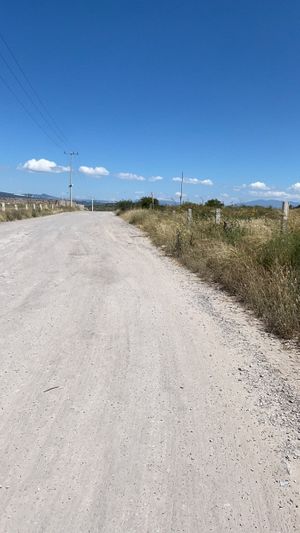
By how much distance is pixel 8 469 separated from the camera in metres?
2.54

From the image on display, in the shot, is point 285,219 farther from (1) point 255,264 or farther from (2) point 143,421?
(2) point 143,421

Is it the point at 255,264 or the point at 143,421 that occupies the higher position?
the point at 255,264

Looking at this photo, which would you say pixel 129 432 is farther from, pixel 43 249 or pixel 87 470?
pixel 43 249

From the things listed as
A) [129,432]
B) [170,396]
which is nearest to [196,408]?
[170,396]

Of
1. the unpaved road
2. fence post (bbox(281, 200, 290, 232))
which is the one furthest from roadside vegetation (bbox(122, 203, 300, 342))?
the unpaved road

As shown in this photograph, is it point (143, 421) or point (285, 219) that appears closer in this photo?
point (143, 421)

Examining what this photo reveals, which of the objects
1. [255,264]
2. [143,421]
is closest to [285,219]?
[255,264]

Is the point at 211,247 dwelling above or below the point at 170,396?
above

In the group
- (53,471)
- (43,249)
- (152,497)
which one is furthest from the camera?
(43,249)

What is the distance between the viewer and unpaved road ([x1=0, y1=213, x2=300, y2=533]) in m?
2.26

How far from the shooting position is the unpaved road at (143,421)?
2264 mm

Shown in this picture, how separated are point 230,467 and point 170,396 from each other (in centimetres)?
97

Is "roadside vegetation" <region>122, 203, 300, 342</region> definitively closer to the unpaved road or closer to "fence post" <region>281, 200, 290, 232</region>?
"fence post" <region>281, 200, 290, 232</region>

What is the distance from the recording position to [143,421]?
122 inches
